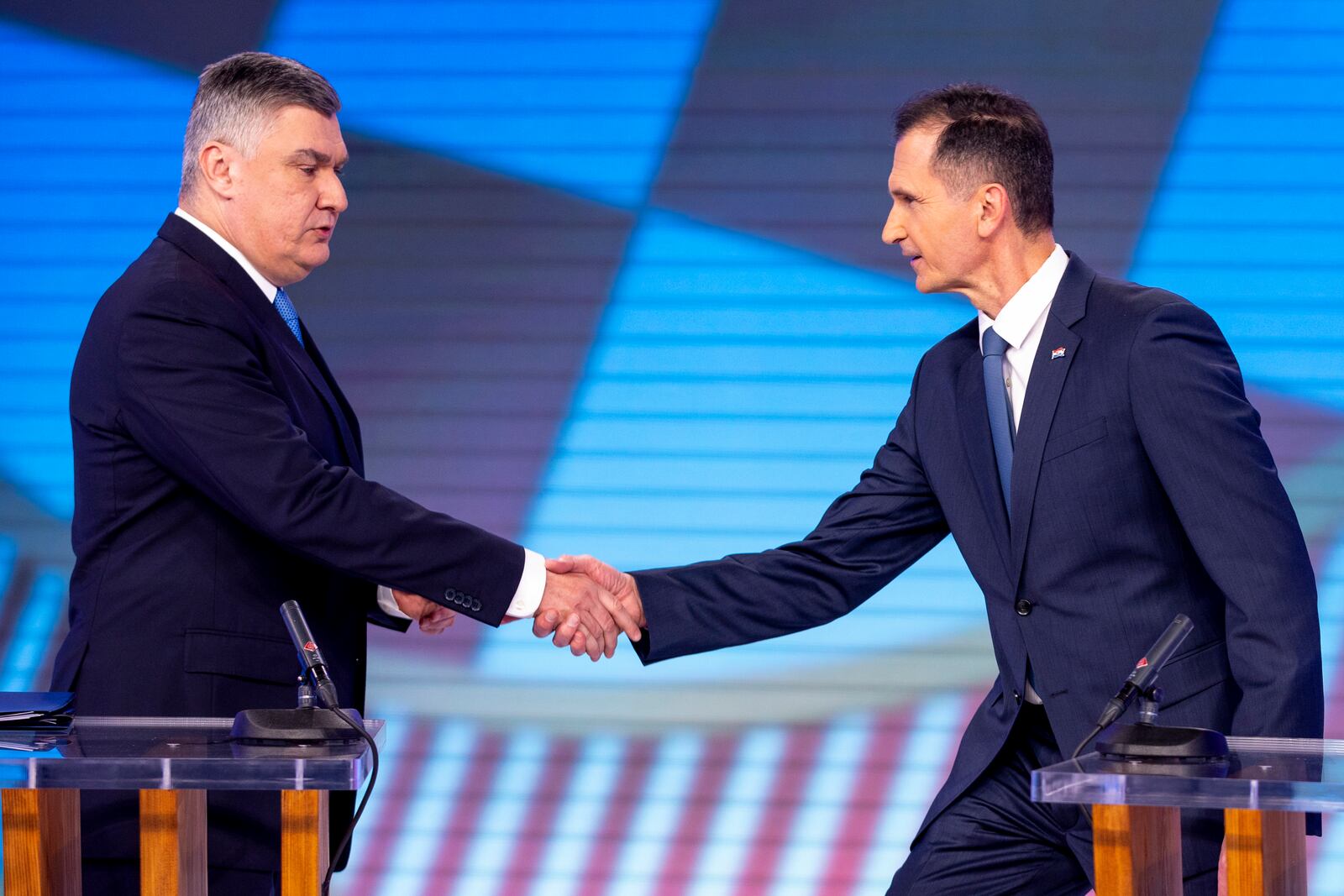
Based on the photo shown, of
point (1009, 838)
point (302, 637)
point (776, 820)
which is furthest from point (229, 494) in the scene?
point (776, 820)

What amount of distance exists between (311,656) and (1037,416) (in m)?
1.23

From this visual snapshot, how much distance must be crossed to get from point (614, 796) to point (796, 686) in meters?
0.63

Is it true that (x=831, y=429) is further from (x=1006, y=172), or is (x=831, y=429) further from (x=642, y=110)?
(x=1006, y=172)

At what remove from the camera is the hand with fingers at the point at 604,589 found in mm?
2943

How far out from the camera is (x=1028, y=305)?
2615 mm

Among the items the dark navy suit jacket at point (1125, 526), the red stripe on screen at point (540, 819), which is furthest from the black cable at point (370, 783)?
the red stripe on screen at point (540, 819)

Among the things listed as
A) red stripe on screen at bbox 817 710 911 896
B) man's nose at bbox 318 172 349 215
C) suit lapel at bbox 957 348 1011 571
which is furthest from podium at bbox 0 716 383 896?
red stripe on screen at bbox 817 710 911 896

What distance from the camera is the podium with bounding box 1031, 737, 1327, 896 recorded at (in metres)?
1.70

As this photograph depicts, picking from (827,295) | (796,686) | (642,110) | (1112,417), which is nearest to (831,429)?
(827,295)

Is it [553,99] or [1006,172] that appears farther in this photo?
[553,99]

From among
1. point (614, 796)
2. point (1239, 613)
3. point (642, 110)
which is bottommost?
point (614, 796)

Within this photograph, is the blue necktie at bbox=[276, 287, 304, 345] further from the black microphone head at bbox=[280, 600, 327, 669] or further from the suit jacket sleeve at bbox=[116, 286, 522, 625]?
the black microphone head at bbox=[280, 600, 327, 669]

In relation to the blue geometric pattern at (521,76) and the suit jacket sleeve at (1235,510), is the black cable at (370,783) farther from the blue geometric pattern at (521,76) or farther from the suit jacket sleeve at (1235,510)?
the blue geometric pattern at (521,76)

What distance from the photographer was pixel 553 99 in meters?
4.49
